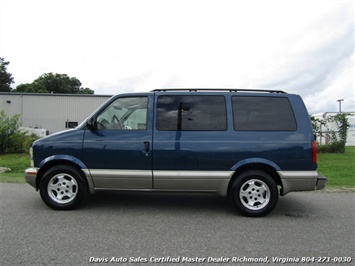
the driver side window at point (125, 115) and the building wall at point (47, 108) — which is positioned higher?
the building wall at point (47, 108)

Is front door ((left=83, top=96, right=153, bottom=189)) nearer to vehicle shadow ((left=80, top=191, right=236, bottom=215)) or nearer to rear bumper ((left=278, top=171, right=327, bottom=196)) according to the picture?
vehicle shadow ((left=80, top=191, right=236, bottom=215))

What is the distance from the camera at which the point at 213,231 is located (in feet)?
13.1

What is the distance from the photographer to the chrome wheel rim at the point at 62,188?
15.9 ft

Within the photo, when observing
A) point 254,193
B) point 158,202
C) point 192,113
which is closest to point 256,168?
point 254,193

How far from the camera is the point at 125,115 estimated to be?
4922mm

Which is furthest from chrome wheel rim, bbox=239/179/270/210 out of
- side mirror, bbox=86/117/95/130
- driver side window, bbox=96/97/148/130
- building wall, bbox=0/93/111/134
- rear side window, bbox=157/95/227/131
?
building wall, bbox=0/93/111/134

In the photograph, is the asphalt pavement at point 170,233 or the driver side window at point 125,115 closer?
the asphalt pavement at point 170,233

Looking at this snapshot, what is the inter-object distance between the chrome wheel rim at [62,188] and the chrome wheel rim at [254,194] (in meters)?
2.89

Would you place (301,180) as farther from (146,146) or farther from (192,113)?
(146,146)

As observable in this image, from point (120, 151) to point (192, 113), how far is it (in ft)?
4.55

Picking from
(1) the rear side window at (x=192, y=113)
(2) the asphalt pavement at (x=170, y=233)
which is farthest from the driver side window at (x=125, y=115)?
(2) the asphalt pavement at (x=170, y=233)

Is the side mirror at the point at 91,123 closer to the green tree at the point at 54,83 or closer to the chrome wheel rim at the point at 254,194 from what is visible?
the chrome wheel rim at the point at 254,194

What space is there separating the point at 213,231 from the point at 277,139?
186 centimetres

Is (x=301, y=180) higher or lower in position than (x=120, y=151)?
lower
